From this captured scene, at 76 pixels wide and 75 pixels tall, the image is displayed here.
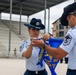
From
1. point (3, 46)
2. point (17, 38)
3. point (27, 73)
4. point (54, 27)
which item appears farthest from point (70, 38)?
point (54, 27)

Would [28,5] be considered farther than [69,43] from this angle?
Yes

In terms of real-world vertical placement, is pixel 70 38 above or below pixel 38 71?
above

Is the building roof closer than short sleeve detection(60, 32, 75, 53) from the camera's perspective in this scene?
No

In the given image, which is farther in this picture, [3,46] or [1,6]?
[1,6]

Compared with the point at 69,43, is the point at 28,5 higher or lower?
higher

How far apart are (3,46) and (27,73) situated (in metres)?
26.7

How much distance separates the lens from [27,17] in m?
40.1

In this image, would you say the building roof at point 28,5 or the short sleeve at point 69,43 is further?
the building roof at point 28,5

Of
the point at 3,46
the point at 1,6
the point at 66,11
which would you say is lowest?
the point at 3,46

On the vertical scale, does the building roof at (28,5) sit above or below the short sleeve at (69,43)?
above

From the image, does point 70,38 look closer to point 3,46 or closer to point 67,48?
Answer: point 67,48

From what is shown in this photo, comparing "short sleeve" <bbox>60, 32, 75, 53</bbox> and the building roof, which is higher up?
the building roof

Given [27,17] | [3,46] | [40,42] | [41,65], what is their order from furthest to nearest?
1. [27,17]
2. [3,46]
3. [41,65]
4. [40,42]

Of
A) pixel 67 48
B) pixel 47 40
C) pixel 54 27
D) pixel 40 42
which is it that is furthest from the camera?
pixel 54 27
